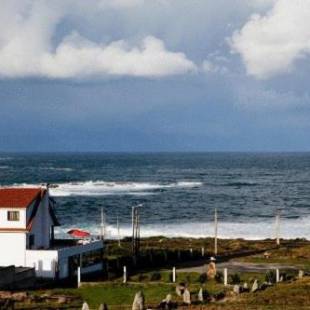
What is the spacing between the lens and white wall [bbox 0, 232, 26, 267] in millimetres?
53875

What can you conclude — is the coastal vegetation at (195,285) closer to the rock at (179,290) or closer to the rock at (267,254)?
the rock at (267,254)

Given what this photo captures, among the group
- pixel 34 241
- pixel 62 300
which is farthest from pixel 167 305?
pixel 34 241

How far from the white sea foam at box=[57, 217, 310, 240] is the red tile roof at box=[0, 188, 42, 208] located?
35180mm

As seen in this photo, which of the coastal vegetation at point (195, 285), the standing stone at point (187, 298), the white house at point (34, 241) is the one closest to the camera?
the standing stone at point (187, 298)

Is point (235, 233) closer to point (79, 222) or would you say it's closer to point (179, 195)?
point (79, 222)

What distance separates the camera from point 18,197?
56.0 metres

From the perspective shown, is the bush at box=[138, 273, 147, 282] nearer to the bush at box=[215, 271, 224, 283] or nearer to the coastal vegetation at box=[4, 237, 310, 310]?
the coastal vegetation at box=[4, 237, 310, 310]

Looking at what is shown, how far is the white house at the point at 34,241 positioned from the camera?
53469 mm

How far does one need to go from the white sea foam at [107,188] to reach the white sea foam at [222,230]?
55.6 meters

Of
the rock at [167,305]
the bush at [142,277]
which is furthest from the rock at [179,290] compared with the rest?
the bush at [142,277]

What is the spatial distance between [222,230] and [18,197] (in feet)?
164

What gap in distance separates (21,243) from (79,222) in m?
57.0

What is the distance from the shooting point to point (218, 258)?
69188 millimetres

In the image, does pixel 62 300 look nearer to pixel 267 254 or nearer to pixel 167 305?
pixel 167 305
